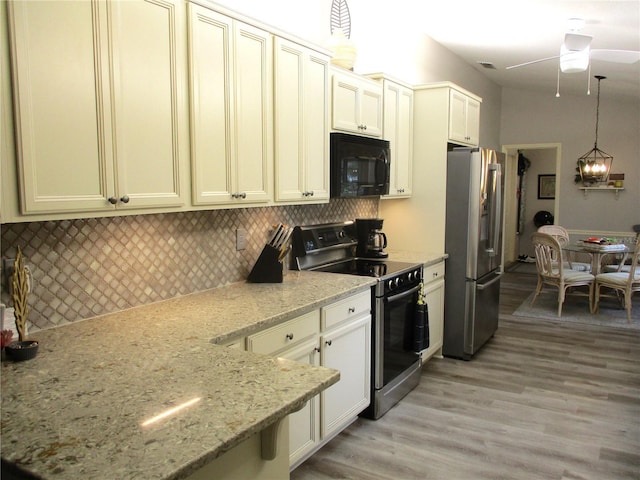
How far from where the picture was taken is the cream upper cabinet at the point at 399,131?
3932 mm

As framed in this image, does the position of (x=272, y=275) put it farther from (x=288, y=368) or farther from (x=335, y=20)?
(x=335, y=20)

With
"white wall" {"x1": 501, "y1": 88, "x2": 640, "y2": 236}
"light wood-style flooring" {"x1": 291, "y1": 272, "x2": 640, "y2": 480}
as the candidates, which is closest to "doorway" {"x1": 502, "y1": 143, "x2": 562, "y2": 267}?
"white wall" {"x1": 501, "y1": 88, "x2": 640, "y2": 236}

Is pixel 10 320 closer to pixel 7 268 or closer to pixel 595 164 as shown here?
pixel 7 268

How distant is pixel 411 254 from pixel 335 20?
190cm

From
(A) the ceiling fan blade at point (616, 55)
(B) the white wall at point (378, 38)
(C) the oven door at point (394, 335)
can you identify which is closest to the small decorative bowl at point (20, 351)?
(B) the white wall at point (378, 38)

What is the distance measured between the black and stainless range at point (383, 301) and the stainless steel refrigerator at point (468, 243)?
0.72m

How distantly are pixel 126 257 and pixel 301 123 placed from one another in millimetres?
1225

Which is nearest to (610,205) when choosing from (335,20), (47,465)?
(335,20)

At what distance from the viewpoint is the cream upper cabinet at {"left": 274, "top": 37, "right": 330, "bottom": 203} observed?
278 centimetres

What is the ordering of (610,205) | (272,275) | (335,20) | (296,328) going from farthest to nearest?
(610,205) → (335,20) → (272,275) → (296,328)

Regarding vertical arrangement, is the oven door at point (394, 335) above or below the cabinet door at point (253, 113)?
below

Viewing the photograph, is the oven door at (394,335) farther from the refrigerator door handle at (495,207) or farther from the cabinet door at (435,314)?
the refrigerator door handle at (495,207)

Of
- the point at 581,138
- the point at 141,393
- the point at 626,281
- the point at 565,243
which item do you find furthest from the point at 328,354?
the point at 581,138

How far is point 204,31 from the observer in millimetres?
2250
